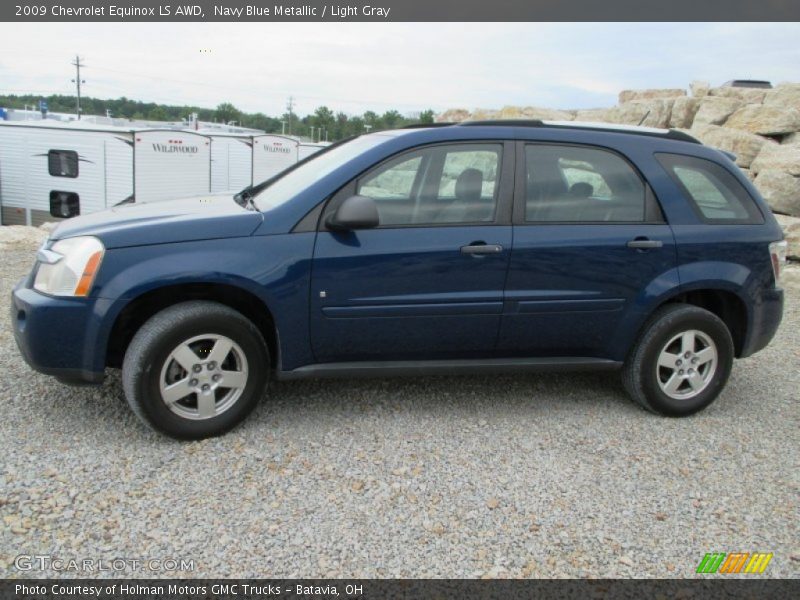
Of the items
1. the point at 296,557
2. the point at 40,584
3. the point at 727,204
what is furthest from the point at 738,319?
the point at 40,584

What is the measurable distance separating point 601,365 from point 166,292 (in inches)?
103

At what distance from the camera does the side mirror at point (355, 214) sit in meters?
3.55

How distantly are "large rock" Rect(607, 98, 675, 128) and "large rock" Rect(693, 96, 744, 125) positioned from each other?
95.4 inches

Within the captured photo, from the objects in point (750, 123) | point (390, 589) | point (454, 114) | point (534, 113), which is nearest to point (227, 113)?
point (454, 114)

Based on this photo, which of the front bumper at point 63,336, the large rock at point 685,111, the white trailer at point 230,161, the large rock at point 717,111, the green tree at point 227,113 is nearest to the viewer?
the front bumper at point 63,336

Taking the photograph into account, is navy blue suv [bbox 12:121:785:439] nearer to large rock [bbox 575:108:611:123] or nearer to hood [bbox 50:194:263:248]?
hood [bbox 50:194:263:248]

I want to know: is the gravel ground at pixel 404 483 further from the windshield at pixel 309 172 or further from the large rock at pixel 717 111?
the large rock at pixel 717 111

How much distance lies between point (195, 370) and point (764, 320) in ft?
11.7

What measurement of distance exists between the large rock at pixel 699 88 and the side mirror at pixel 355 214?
23.5m

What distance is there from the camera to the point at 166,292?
141 inches

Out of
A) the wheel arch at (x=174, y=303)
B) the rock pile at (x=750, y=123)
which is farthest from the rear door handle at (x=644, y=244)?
the wheel arch at (x=174, y=303)

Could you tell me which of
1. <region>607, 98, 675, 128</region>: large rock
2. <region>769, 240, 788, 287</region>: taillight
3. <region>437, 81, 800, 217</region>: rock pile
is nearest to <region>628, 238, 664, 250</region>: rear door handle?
<region>769, 240, 788, 287</region>: taillight

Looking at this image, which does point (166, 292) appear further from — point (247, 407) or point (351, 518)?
point (351, 518)

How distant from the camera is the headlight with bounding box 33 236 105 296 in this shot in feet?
11.1
